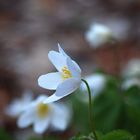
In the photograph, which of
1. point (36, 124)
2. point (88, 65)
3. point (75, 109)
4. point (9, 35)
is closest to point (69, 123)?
point (75, 109)

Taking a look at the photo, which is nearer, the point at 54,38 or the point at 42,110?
the point at 42,110

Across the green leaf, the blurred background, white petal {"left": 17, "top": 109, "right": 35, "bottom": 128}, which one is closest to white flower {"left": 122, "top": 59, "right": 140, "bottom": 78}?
the blurred background

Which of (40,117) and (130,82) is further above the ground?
(40,117)

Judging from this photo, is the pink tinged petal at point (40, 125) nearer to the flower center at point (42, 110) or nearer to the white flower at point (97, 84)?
the flower center at point (42, 110)

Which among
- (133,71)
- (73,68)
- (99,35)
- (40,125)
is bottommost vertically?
(133,71)

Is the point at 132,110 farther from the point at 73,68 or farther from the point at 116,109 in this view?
the point at 73,68

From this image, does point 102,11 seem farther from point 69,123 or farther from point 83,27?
point 69,123

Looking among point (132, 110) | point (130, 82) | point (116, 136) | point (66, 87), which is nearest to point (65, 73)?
point (66, 87)

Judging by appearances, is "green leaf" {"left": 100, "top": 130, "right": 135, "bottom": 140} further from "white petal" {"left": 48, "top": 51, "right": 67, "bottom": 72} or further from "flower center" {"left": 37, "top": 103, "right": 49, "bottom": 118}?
"flower center" {"left": 37, "top": 103, "right": 49, "bottom": 118}
